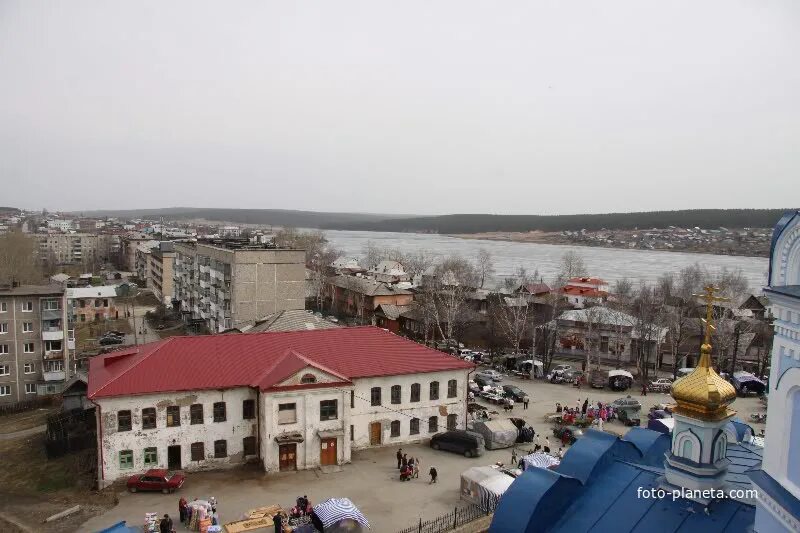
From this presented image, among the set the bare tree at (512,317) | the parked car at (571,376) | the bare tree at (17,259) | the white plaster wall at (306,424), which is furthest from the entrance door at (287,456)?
the bare tree at (17,259)

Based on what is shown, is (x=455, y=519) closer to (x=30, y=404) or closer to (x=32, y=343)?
(x=30, y=404)

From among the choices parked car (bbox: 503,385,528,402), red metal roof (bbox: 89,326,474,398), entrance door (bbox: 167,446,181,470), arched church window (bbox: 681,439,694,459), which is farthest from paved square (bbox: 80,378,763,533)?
arched church window (bbox: 681,439,694,459)

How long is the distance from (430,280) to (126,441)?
4990 cm

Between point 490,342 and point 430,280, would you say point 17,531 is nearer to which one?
point 490,342

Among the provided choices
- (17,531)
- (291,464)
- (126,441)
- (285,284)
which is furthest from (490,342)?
(17,531)

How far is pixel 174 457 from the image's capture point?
23.5 m

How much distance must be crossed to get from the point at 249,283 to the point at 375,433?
23.7m

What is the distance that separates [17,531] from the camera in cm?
1878

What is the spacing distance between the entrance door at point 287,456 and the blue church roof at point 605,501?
13417 mm

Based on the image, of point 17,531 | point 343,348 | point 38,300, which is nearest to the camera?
point 17,531

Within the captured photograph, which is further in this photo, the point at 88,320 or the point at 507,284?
the point at 507,284

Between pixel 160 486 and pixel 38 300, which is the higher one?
pixel 38 300

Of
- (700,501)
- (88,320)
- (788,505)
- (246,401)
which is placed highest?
(788,505)

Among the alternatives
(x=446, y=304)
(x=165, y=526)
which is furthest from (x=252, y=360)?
(x=446, y=304)
